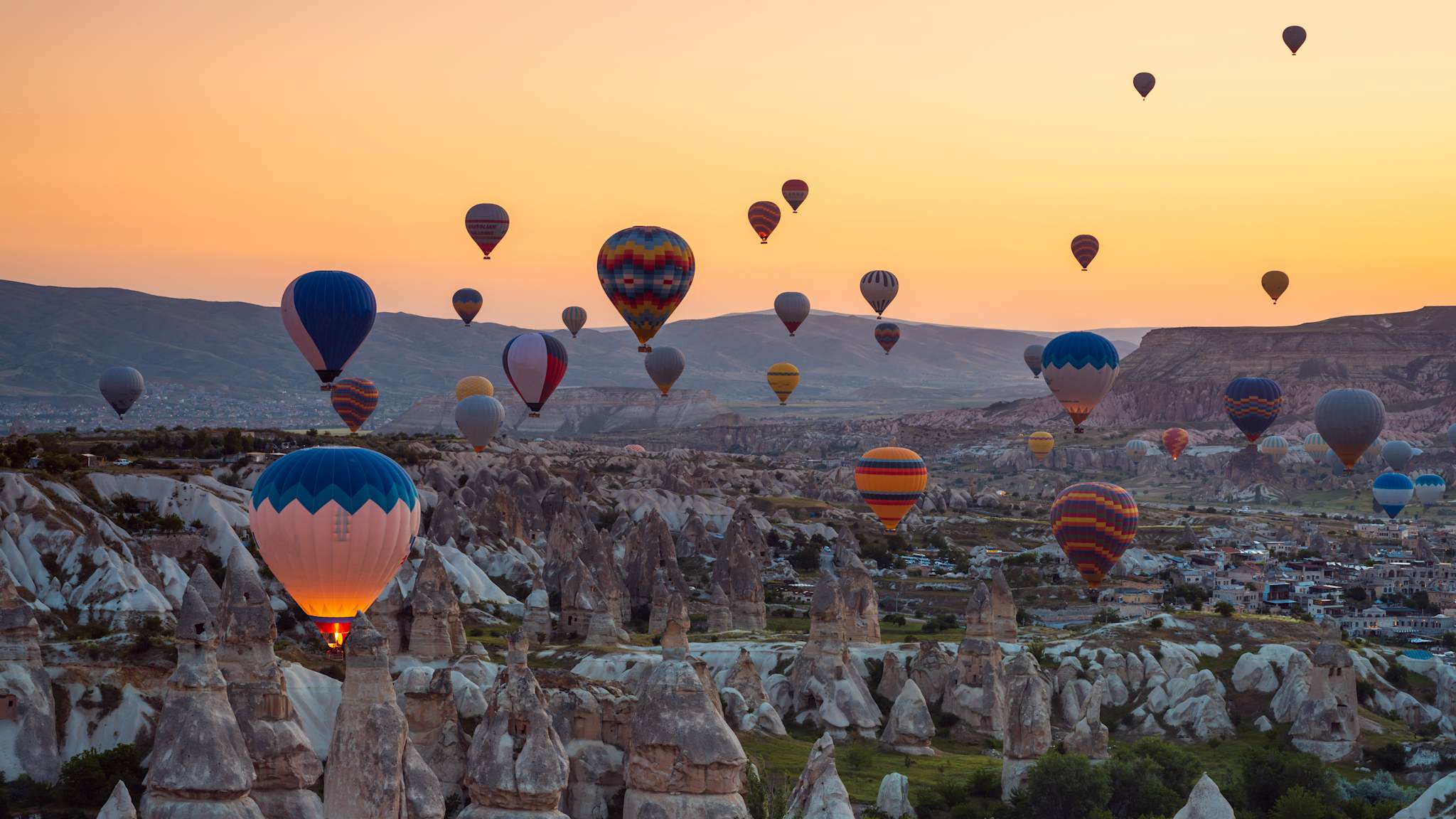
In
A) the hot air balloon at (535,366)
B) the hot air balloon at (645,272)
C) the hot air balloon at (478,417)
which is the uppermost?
the hot air balloon at (645,272)

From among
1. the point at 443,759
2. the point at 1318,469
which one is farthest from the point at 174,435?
the point at 1318,469

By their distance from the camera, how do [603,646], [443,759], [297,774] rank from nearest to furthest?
[297,774]
[443,759]
[603,646]

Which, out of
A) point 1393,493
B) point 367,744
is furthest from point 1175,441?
point 367,744

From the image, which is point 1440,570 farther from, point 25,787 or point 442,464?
point 25,787

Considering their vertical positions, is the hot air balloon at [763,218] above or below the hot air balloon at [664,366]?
above

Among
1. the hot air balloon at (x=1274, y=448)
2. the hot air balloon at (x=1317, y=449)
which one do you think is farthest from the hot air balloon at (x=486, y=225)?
the hot air balloon at (x=1274, y=448)

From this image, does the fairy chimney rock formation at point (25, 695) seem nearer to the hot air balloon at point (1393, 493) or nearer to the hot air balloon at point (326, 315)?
the hot air balloon at point (326, 315)

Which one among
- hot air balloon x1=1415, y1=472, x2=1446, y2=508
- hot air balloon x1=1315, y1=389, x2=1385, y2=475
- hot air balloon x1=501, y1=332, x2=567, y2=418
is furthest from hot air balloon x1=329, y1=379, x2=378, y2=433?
hot air balloon x1=1415, y1=472, x2=1446, y2=508

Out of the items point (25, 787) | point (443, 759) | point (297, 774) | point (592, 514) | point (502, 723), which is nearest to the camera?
point (502, 723)
